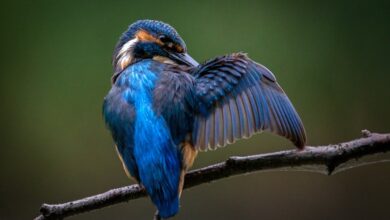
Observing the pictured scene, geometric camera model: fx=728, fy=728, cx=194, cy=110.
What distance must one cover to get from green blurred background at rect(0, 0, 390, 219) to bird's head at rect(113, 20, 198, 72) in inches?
42.3

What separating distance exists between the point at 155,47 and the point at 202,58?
3.65 feet

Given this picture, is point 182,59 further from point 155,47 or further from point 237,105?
point 237,105

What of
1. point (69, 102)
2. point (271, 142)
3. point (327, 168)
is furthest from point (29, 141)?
point (327, 168)

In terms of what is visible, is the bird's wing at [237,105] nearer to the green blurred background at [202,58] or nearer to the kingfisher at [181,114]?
the kingfisher at [181,114]

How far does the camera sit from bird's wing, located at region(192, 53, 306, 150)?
60.1 inches

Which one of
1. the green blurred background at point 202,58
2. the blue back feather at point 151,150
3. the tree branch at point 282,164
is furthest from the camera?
the green blurred background at point 202,58

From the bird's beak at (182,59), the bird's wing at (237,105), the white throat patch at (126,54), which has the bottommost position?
the bird's wing at (237,105)

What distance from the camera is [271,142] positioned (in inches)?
121

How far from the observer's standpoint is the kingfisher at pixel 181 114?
1510mm

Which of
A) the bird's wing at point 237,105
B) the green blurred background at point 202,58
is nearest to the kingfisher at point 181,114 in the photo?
the bird's wing at point 237,105

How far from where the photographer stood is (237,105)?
159cm

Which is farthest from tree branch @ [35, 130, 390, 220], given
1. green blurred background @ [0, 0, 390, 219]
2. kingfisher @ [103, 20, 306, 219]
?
green blurred background @ [0, 0, 390, 219]

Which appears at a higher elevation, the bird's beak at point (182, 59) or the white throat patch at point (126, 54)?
the white throat patch at point (126, 54)

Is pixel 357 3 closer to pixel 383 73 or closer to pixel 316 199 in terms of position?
pixel 383 73
